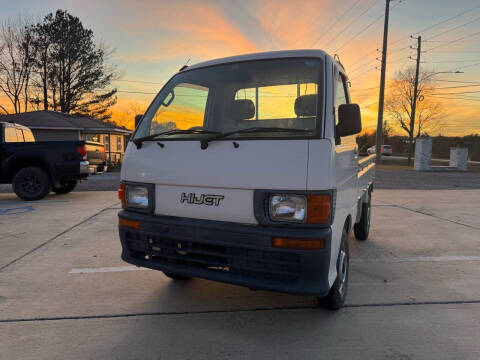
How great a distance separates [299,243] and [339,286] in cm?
84

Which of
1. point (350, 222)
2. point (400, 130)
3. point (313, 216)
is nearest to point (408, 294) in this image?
point (350, 222)

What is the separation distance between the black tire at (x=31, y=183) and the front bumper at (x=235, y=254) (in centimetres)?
741

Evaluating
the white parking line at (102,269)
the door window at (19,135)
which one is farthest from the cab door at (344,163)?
the door window at (19,135)

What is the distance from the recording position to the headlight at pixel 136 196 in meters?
2.80

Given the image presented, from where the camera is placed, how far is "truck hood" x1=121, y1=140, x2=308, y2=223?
2.32 meters

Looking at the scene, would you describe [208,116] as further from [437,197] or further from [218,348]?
[437,197]

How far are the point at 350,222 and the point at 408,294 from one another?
0.88 meters

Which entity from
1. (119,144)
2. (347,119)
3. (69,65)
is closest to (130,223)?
(347,119)

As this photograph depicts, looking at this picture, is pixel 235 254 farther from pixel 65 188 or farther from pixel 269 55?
pixel 65 188

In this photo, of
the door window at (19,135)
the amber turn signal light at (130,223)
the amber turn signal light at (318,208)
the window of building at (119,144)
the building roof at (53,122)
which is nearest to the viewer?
the amber turn signal light at (318,208)

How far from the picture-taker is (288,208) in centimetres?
232

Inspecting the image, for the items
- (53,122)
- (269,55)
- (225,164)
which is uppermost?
(53,122)

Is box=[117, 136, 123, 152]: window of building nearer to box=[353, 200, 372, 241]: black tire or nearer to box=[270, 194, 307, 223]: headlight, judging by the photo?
box=[353, 200, 372, 241]: black tire

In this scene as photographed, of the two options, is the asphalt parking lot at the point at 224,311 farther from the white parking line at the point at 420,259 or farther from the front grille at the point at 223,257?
the front grille at the point at 223,257
